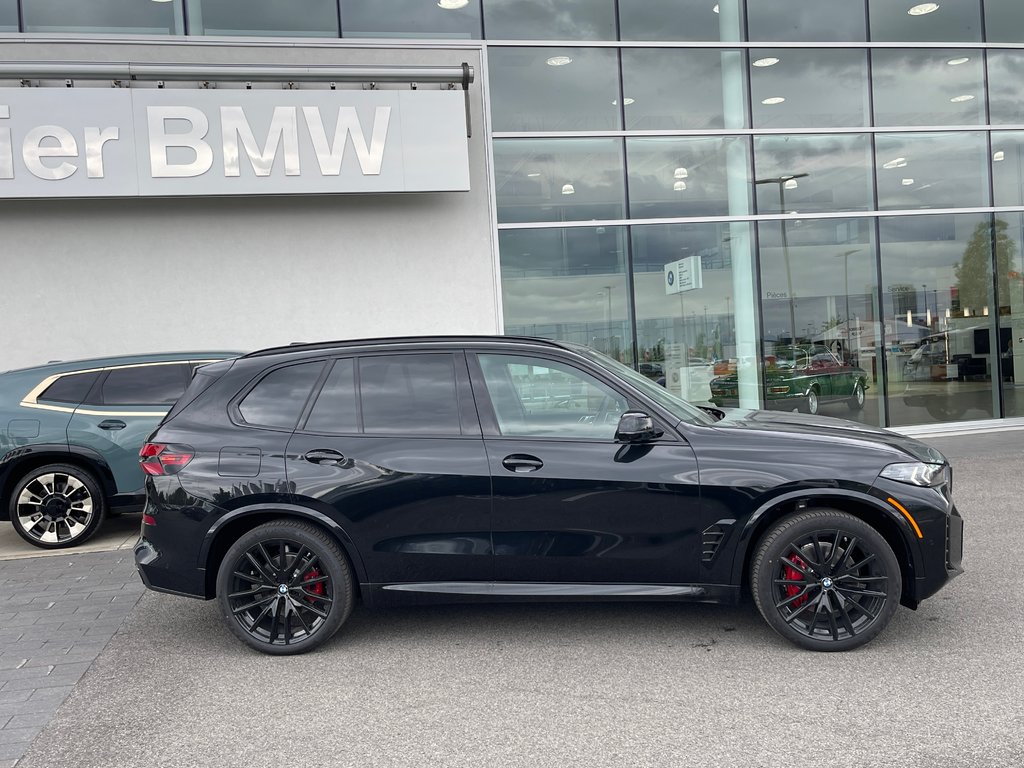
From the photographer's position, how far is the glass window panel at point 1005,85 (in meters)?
13.8

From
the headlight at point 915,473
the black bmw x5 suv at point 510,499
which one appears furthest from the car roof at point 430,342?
the headlight at point 915,473

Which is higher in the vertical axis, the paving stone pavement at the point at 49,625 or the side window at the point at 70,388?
the side window at the point at 70,388

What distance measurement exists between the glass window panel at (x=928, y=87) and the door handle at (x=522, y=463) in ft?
37.9

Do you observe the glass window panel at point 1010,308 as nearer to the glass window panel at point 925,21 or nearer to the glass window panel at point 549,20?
the glass window panel at point 925,21

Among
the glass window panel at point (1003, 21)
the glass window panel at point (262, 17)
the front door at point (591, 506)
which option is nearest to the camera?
the front door at point (591, 506)

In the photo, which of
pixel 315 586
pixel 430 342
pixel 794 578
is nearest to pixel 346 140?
pixel 430 342

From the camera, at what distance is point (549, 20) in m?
12.7

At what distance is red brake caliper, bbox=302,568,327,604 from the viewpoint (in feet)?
14.9

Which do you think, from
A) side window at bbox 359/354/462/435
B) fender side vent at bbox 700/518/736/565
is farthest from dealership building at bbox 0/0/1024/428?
fender side vent at bbox 700/518/736/565

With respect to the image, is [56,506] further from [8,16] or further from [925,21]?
[925,21]

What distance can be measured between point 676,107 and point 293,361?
9865 mm

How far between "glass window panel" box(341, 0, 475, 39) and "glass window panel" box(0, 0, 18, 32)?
4187 millimetres

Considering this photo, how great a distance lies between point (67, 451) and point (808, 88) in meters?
11.5

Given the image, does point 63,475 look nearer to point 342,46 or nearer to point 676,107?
point 342,46
